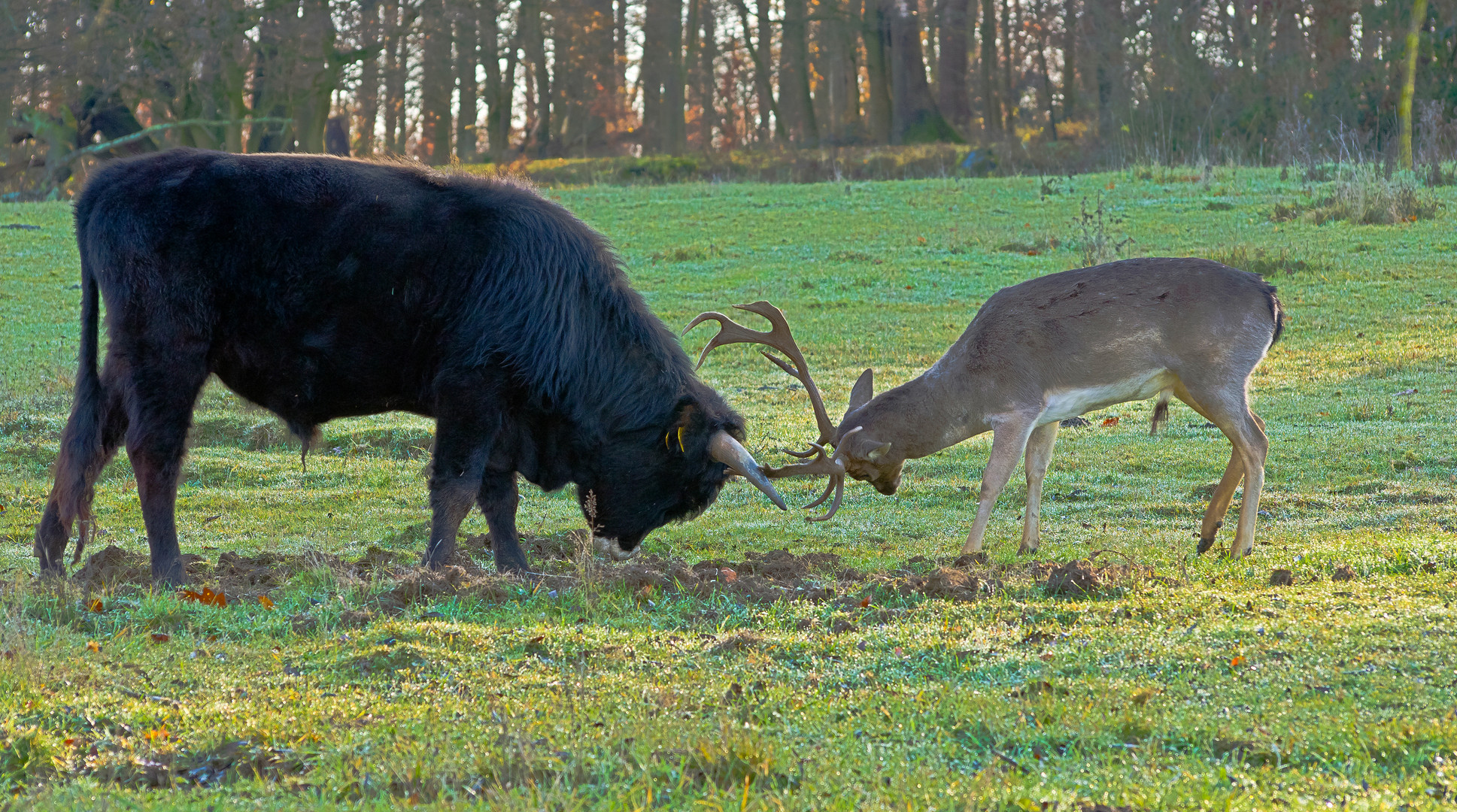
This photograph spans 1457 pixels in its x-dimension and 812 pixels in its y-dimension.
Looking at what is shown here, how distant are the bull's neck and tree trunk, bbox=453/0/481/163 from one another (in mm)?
26971

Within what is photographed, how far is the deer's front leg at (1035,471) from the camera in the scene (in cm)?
840

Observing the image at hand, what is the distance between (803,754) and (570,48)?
4327 centimetres

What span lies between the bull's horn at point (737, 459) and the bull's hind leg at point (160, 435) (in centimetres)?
277

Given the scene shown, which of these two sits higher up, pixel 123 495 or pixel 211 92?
pixel 211 92

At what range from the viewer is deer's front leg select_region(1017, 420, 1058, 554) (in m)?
8.40

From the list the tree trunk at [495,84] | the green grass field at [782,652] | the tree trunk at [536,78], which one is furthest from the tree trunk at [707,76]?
the green grass field at [782,652]

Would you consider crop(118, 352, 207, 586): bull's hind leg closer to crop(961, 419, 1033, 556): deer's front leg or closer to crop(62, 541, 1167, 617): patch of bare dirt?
crop(62, 541, 1167, 617): patch of bare dirt

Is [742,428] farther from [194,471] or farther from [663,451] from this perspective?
[194,471]

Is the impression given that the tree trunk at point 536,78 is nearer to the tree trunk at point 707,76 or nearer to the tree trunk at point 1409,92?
the tree trunk at point 707,76

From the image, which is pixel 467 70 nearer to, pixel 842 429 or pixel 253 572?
pixel 842 429

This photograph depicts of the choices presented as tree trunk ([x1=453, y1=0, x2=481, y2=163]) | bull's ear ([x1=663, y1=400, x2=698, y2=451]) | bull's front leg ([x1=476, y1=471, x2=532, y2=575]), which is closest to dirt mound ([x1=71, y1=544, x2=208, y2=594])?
bull's front leg ([x1=476, y1=471, x2=532, y2=575])

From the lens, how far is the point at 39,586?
6.24 m

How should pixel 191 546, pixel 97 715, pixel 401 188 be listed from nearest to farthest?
pixel 97 715 → pixel 401 188 → pixel 191 546

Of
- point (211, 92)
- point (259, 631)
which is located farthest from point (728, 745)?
point (211, 92)
